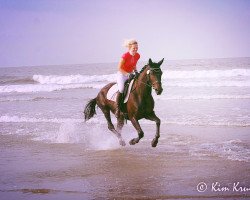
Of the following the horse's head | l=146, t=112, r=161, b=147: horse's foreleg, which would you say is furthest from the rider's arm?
l=146, t=112, r=161, b=147: horse's foreleg

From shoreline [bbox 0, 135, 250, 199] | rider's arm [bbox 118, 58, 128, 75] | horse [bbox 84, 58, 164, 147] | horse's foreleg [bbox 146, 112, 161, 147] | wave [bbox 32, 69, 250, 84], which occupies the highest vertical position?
rider's arm [bbox 118, 58, 128, 75]

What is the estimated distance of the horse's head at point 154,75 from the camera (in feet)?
27.1

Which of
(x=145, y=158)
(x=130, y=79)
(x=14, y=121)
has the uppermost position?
(x=130, y=79)

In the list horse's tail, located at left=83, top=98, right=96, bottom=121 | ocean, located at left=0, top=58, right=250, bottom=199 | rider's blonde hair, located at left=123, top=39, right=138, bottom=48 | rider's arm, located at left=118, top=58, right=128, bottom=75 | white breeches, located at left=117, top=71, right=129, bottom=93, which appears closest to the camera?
ocean, located at left=0, top=58, right=250, bottom=199

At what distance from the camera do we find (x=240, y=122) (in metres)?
A: 13.0

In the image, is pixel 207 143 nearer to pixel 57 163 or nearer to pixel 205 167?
pixel 205 167

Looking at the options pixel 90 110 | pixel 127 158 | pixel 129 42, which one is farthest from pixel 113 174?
pixel 90 110

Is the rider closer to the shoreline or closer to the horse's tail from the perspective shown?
the shoreline

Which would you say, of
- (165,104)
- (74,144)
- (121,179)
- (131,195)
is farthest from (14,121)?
(131,195)

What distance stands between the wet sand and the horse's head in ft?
5.48

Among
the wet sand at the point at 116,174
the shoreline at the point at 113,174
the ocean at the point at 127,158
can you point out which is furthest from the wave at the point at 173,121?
the shoreline at the point at 113,174

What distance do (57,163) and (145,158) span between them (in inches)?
80.0

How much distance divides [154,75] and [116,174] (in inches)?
91.9

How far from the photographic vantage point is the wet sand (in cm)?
643
